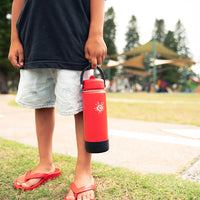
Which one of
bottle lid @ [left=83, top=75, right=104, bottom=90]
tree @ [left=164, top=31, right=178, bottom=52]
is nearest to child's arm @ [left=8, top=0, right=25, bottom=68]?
bottle lid @ [left=83, top=75, right=104, bottom=90]

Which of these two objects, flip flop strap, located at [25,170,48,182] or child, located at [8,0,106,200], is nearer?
child, located at [8,0,106,200]

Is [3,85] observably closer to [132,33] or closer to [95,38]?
[95,38]

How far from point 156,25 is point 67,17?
37.1 metres

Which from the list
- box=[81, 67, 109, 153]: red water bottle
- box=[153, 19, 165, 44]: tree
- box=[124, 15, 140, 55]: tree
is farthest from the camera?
box=[124, 15, 140, 55]: tree

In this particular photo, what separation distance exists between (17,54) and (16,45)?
5cm

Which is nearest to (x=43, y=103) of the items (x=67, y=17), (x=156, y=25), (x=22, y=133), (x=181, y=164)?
(x=67, y=17)

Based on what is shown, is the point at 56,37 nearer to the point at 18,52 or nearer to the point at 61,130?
the point at 18,52

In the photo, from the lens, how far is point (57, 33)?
1048mm

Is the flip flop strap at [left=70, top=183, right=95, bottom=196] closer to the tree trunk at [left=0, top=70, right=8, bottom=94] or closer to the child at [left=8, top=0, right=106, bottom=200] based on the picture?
the child at [left=8, top=0, right=106, bottom=200]

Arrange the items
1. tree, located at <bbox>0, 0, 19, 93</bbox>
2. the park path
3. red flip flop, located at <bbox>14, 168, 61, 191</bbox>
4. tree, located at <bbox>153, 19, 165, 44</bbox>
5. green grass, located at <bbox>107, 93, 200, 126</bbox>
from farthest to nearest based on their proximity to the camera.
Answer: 1. tree, located at <bbox>153, 19, 165, 44</bbox>
2. tree, located at <bbox>0, 0, 19, 93</bbox>
3. green grass, located at <bbox>107, 93, 200, 126</bbox>
4. the park path
5. red flip flop, located at <bbox>14, 168, 61, 191</bbox>

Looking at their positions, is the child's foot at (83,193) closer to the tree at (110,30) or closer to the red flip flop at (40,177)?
the red flip flop at (40,177)

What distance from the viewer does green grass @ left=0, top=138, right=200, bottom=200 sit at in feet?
3.44

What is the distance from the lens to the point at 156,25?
3491 centimetres

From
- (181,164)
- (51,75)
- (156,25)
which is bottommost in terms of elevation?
(181,164)
